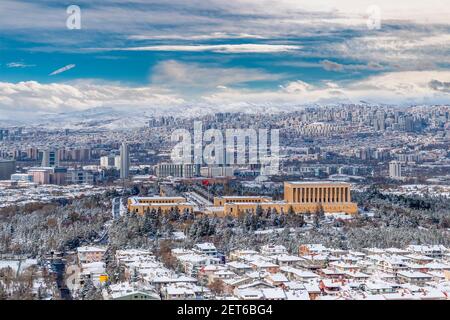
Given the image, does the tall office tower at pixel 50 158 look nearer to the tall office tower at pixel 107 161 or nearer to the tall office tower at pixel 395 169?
the tall office tower at pixel 107 161

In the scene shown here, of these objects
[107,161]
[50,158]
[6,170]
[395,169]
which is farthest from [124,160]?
[395,169]

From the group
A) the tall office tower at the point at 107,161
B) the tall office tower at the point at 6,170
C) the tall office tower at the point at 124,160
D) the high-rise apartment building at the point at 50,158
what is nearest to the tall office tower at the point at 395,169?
the tall office tower at the point at 124,160

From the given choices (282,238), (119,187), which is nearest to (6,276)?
(282,238)

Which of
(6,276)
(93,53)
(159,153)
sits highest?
(93,53)

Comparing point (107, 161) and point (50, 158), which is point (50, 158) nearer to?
point (50, 158)

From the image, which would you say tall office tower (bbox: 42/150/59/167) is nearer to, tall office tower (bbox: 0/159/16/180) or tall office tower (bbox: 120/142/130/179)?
tall office tower (bbox: 0/159/16/180)
